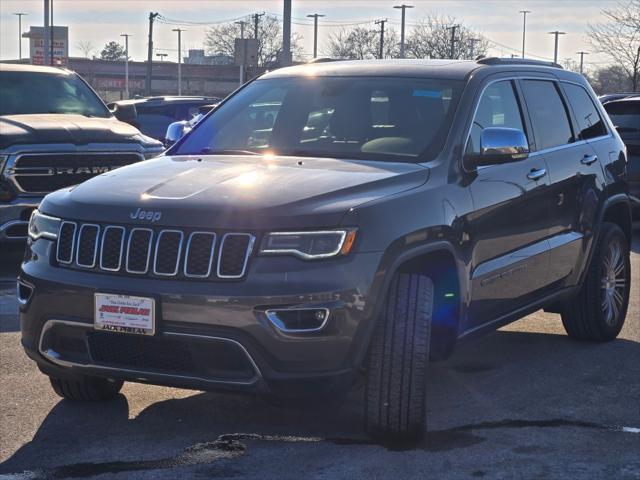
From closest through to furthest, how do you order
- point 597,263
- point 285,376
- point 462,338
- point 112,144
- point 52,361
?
point 285,376 → point 52,361 → point 462,338 → point 597,263 → point 112,144

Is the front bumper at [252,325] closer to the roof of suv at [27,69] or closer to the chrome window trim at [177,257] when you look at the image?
the chrome window trim at [177,257]

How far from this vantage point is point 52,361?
4812mm

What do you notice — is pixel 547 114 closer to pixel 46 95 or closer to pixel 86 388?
pixel 86 388

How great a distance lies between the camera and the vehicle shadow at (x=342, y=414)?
4.82 m

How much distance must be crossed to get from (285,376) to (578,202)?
9.38ft

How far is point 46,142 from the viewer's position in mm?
9836

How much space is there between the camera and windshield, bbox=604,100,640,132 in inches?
537

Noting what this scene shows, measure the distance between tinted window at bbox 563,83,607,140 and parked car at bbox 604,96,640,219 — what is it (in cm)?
647

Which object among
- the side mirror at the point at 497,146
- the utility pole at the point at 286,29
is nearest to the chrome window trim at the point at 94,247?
the side mirror at the point at 497,146

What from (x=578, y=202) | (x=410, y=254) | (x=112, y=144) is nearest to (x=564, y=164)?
(x=578, y=202)

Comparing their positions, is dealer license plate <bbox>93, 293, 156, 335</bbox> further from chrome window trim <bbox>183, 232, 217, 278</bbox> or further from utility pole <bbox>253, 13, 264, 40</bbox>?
utility pole <bbox>253, 13, 264, 40</bbox>

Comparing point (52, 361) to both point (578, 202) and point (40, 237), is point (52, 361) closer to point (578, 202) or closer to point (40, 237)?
point (40, 237)

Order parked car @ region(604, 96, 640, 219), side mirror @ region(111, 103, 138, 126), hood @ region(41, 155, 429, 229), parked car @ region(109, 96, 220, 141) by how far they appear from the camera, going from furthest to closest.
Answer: parked car @ region(109, 96, 220, 141) → parked car @ region(604, 96, 640, 219) → side mirror @ region(111, 103, 138, 126) → hood @ region(41, 155, 429, 229)

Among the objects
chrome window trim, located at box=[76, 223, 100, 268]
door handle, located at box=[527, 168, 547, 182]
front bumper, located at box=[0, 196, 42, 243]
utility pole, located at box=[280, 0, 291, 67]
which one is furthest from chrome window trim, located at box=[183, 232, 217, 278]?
utility pole, located at box=[280, 0, 291, 67]
